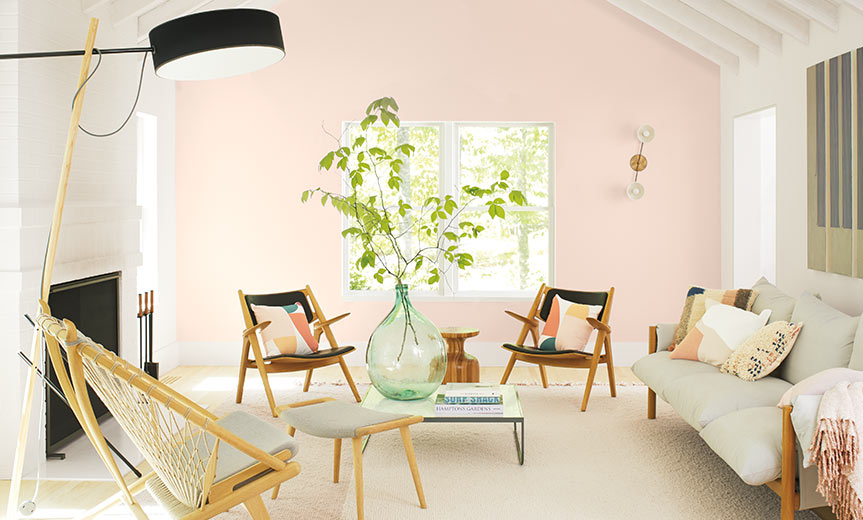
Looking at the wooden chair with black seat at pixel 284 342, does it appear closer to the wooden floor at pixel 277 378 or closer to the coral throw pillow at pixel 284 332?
the coral throw pillow at pixel 284 332

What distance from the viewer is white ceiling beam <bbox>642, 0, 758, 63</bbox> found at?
5863mm

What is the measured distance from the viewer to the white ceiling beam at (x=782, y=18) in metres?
4.99

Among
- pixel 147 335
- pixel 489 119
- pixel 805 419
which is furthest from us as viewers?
pixel 489 119

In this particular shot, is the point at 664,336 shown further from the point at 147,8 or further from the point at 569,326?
the point at 147,8

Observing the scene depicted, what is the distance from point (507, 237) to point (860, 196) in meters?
3.07

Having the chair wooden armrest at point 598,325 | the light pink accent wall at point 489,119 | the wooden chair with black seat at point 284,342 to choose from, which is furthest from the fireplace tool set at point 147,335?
the chair wooden armrest at point 598,325

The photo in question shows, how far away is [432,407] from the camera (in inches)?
160

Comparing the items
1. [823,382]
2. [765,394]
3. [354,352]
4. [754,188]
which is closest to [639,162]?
[754,188]

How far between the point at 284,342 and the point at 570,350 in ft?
6.27

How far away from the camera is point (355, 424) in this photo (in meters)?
3.37

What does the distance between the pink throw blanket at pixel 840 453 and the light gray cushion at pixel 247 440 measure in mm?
1903

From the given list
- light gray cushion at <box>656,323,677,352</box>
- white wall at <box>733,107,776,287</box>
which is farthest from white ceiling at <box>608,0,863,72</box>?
light gray cushion at <box>656,323,677,352</box>

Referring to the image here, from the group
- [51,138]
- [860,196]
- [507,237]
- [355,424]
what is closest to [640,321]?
[507,237]

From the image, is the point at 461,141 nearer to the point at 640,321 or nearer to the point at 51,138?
the point at 640,321
